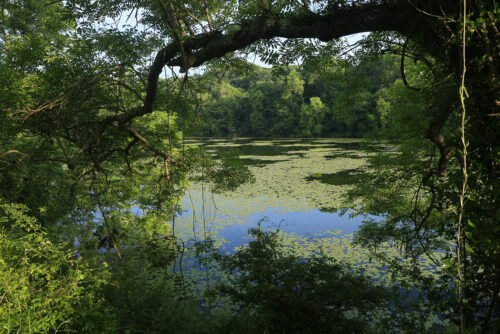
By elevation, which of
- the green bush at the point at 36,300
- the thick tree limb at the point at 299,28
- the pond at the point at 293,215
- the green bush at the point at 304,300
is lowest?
the pond at the point at 293,215

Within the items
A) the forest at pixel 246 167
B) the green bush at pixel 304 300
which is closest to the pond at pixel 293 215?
the forest at pixel 246 167

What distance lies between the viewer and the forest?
6.23 ft

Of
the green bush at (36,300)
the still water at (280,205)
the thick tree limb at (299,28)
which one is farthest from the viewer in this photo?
the still water at (280,205)

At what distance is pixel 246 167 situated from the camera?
441cm

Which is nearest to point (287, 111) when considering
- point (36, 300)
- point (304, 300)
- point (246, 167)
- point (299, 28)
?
point (246, 167)

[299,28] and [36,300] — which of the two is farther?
[36,300]

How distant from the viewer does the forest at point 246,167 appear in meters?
1.90

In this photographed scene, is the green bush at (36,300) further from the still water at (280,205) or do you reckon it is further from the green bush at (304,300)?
the still water at (280,205)

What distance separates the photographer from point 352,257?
6391 mm

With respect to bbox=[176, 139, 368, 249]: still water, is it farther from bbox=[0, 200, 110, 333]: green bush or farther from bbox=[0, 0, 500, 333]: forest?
bbox=[0, 200, 110, 333]: green bush

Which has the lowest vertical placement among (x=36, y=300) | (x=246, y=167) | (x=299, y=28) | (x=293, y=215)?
(x=293, y=215)

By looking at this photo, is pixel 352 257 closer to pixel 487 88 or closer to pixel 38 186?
pixel 487 88

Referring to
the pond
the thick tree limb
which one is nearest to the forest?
the thick tree limb

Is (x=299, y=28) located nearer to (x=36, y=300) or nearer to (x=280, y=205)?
(x=36, y=300)
